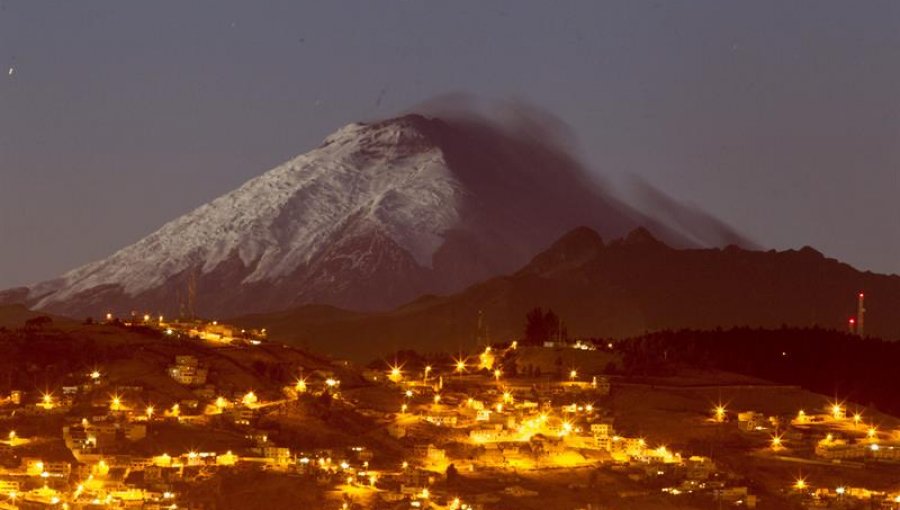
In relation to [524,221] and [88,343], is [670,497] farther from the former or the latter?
[524,221]

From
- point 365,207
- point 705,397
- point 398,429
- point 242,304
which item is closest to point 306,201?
point 365,207

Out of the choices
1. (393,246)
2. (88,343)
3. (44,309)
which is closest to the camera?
(88,343)

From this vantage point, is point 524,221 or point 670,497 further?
point 524,221

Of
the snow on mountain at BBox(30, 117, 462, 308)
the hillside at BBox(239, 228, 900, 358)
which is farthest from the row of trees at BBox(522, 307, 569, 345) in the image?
the snow on mountain at BBox(30, 117, 462, 308)

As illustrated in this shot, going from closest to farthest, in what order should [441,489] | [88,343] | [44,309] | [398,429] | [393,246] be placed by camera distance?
[441,489], [398,429], [88,343], [44,309], [393,246]

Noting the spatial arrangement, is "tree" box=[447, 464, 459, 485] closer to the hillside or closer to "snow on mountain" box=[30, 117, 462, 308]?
the hillside

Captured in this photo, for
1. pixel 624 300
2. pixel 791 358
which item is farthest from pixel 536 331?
pixel 624 300

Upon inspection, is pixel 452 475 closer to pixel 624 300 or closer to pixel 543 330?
pixel 543 330
